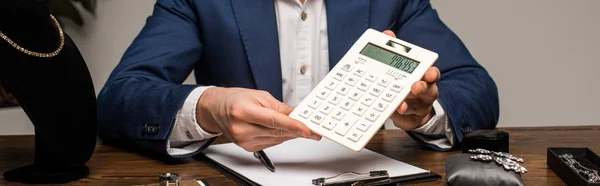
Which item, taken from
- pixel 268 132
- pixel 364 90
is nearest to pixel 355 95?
pixel 364 90

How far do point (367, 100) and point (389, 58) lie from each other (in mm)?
79

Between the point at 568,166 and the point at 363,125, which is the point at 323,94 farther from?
the point at 568,166

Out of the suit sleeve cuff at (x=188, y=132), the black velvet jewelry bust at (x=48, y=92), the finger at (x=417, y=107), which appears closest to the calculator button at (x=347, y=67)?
the finger at (x=417, y=107)

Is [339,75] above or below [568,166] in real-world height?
above

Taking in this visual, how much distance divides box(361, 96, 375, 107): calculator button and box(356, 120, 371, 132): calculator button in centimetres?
3

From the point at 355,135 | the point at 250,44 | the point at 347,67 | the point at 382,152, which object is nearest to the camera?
the point at 355,135

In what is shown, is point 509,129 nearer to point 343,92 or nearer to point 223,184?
point 343,92

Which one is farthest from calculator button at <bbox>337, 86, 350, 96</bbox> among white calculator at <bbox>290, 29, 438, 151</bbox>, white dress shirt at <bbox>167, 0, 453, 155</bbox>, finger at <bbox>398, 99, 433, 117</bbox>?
white dress shirt at <bbox>167, 0, 453, 155</bbox>

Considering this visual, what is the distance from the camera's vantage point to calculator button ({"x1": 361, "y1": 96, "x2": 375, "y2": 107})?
0.92 m

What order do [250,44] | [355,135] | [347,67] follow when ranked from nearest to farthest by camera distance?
[355,135] → [347,67] → [250,44]

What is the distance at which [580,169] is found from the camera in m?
0.93

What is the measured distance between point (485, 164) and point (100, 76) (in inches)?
71.0

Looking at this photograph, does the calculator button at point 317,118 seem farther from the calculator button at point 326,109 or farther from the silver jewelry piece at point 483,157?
the silver jewelry piece at point 483,157

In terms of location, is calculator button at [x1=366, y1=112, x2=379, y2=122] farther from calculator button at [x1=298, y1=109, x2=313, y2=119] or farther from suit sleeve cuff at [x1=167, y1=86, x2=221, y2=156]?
suit sleeve cuff at [x1=167, y1=86, x2=221, y2=156]
